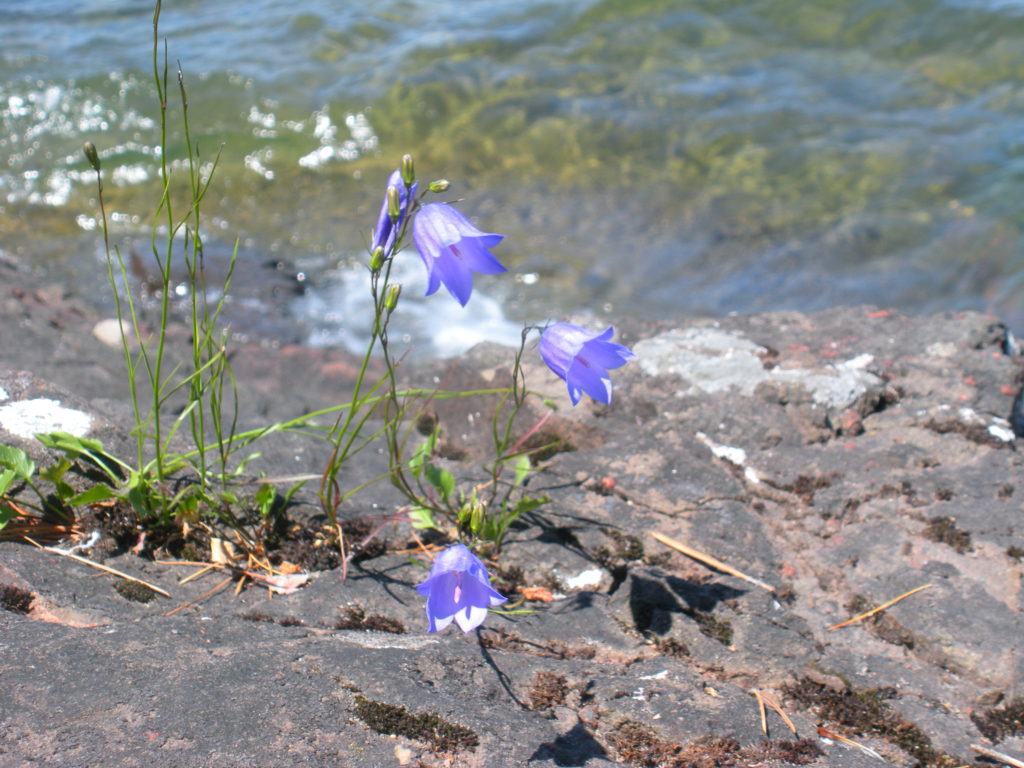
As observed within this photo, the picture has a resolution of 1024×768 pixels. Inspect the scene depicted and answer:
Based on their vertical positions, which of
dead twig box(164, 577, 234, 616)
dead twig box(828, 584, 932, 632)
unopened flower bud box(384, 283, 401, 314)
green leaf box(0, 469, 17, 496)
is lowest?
dead twig box(828, 584, 932, 632)

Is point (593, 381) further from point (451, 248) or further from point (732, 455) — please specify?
point (732, 455)

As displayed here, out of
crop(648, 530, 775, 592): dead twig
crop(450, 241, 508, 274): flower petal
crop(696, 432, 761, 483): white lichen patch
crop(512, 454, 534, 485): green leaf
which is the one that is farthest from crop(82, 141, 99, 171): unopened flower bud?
crop(696, 432, 761, 483): white lichen patch

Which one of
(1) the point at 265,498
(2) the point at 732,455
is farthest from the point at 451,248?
(2) the point at 732,455

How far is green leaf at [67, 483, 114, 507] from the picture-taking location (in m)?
2.26

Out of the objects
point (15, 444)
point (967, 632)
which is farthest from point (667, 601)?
point (15, 444)

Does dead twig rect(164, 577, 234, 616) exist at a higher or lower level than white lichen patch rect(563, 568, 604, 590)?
higher

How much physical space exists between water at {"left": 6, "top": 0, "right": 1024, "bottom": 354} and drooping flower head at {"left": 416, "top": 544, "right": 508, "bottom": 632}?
410 cm

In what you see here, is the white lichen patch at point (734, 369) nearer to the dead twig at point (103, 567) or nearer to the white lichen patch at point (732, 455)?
the white lichen patch at point (732, 455)

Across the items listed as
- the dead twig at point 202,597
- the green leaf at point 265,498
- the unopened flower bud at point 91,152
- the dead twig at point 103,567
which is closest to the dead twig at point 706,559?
the green leaf at point 265,498

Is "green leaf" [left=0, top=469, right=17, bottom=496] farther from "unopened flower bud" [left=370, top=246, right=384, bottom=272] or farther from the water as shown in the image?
the water

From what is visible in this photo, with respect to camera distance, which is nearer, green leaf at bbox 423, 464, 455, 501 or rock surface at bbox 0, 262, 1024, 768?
rock surface at bbox 0, 262, 1024, 768

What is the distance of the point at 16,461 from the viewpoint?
226 cm

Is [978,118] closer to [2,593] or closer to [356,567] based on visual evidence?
[356,567]

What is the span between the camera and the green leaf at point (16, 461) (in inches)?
88.7
